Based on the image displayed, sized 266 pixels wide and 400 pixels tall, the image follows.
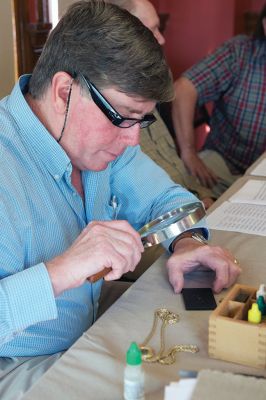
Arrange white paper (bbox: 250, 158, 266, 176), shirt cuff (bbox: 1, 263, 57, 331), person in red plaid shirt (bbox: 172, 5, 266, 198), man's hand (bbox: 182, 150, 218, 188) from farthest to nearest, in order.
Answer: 1. person in red plaid shirt (bbox: 172, 5, 266, 198)
2. man's hand (bbox: 182, 150, 218, 188)
3. white paper (bbox: 250, 158, 266, 176)
4. shirt cuff (bbox: 1, 263, 57, 331)

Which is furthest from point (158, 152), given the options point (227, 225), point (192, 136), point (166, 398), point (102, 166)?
point (166, 398)

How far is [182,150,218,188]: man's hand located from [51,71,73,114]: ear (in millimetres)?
1756

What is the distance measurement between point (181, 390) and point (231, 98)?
2520mm

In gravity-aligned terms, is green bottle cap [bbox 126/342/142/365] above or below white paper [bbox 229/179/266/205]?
above

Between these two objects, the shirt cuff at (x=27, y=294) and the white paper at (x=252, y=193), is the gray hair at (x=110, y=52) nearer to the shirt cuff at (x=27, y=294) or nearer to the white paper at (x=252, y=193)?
the shirt cuff at (x=27, y=294)

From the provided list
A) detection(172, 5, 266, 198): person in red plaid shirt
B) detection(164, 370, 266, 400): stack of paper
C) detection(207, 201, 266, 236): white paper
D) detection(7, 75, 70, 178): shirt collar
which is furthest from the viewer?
detection(172, 5, 266, 198): person in red plaid shirt

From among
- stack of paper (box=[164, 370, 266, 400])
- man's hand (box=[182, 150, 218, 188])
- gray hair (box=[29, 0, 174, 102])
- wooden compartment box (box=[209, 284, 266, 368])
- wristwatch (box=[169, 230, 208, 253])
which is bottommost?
man's hand (box=[182, 150, 218, 188])

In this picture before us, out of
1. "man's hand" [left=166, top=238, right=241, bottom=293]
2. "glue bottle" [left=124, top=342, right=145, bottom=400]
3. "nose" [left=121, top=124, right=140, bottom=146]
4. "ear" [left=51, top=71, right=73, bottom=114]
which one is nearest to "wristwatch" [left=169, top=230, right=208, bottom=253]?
"man's hand" [left=166, top=238, right=241, bottom=293]

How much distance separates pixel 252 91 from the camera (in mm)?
3188

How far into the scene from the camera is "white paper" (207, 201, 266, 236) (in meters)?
1.76

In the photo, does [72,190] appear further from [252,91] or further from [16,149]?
[252,91]

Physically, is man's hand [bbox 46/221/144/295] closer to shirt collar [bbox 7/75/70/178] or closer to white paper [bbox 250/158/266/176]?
shirt collar [bbox 7/75/70/178]

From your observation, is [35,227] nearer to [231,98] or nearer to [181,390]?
[181,390]

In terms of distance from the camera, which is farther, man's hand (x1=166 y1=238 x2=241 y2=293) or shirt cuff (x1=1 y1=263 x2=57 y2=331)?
man's hand (x1=166 y1=238 x2=241 y2=293)
